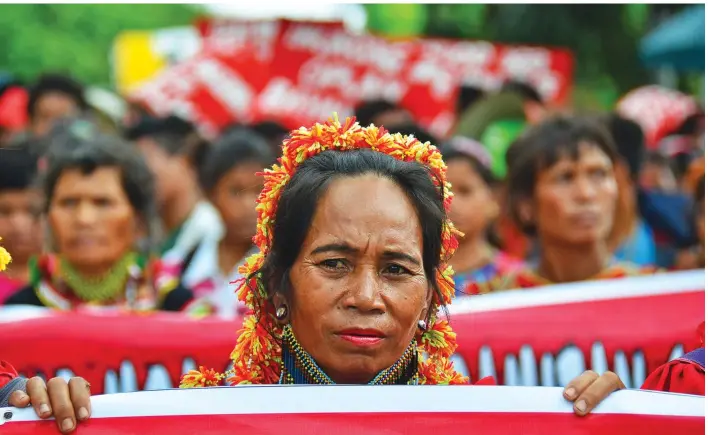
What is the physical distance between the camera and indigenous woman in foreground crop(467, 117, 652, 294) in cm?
513

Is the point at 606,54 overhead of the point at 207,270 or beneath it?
overhead

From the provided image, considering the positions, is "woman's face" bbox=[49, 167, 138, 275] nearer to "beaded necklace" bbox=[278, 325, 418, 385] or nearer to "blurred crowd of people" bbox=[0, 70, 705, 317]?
"blurred crowd of people" bbox=[0, 70, 705, 317]

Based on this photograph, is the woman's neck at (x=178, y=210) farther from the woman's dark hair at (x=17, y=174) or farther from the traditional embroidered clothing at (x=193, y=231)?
the woman's dark hair at (x=17, y=174)

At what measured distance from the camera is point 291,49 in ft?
39.6

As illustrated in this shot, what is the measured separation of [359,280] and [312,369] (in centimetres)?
26

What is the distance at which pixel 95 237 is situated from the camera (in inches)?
201

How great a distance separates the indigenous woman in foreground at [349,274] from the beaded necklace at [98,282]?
6.86 ft

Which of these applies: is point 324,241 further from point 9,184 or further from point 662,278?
point 9,184

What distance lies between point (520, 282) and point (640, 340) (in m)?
0.95

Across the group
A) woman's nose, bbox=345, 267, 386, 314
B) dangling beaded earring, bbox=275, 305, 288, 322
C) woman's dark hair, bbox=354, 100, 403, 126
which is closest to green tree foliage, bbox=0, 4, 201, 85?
woman's dark hair, bbox=354, 100, 403, 126

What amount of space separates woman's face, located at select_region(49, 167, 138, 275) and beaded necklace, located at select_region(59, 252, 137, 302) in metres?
0.03

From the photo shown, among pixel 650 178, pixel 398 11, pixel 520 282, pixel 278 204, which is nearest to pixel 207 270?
pixel 520 282

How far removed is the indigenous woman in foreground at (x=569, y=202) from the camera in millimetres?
5129

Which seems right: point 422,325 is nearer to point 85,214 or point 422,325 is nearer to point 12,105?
point 85,214
